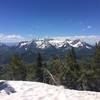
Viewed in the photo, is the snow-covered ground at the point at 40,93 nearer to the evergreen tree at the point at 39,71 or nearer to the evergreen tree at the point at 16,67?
the evergreen tree at the point at 39,71

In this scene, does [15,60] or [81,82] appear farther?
[15,60]

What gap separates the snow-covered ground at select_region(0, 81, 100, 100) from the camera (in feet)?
34.4

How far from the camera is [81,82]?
188ft

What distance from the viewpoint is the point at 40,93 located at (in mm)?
11016

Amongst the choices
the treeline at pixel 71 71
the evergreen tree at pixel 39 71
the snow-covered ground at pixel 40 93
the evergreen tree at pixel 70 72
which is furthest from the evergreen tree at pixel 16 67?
the snow-covered ground at pixel 40 93

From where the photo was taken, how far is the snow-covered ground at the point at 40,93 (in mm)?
10477

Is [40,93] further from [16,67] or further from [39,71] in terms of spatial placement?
[16,67]

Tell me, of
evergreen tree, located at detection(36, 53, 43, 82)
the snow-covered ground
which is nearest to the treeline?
evergreen tree, located at detection(36, 53, 43, 82)

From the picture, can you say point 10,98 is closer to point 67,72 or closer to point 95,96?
point 95,96

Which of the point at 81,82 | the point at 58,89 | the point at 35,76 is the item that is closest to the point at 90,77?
the point at 81,82

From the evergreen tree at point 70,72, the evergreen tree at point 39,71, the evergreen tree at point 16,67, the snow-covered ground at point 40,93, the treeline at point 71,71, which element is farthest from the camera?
the evergreen tree at point 16,67

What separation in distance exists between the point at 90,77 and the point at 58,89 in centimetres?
4684

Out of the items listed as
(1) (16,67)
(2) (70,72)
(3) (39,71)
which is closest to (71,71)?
(2) (70,72)

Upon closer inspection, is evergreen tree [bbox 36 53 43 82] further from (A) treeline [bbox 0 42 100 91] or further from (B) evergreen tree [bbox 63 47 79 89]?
(B) evergreen tree [bbox 63 47 79 89]
